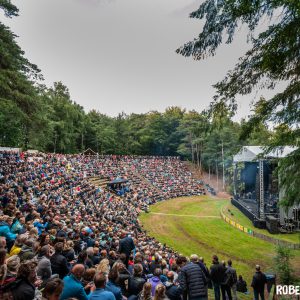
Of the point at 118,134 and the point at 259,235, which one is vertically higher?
the point at 118,134

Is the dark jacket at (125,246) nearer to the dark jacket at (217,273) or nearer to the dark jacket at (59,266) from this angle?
the dark jacket at (217,273)

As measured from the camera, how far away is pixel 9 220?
7648 millimetres

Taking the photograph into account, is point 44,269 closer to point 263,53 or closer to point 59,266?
point 59,266

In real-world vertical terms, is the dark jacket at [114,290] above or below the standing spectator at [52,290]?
below

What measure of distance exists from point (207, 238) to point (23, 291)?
19.1m

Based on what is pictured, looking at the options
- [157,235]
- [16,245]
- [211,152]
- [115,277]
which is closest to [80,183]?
[157,235]

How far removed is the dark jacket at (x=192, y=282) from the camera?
215 inches

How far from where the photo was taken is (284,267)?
11.4m

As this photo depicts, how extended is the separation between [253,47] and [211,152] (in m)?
50.3

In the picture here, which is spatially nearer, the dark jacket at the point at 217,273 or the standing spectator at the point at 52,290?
the standing spectator at the point at 52,290

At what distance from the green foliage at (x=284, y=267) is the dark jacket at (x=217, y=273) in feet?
14.6

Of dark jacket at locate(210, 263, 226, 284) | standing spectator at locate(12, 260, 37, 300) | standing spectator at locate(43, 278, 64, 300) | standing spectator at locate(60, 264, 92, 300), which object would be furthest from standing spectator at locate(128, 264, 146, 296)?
dark jacket at locate(210, 263, 226, 284)

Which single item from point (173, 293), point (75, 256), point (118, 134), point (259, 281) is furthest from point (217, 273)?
point (118, 134)

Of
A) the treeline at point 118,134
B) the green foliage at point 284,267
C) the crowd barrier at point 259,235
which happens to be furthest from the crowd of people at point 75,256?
the treeline at point 118,134
